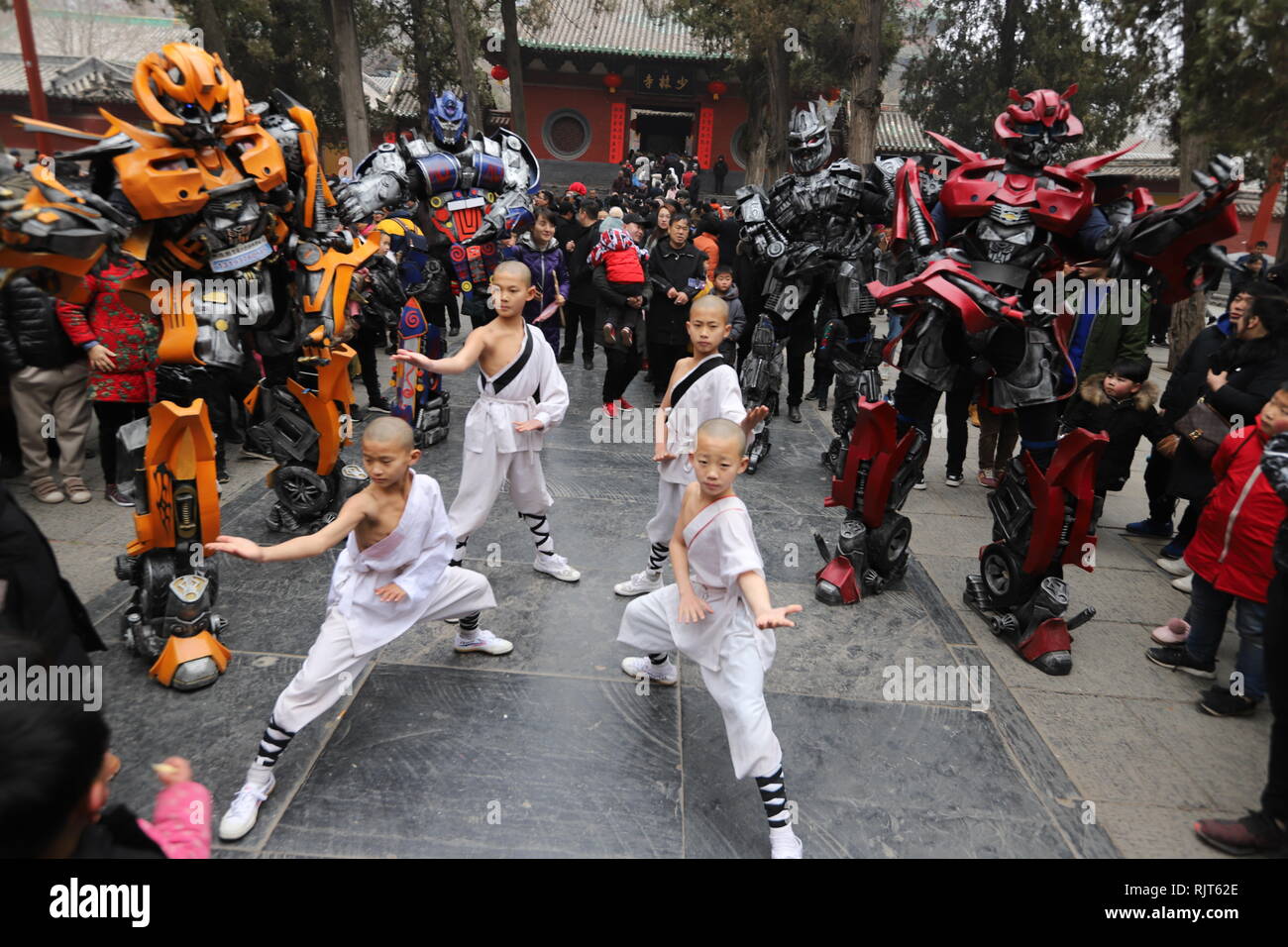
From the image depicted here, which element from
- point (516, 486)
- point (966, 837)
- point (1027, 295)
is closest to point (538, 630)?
point (516, 486)

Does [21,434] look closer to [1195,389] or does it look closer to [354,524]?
[354,524]

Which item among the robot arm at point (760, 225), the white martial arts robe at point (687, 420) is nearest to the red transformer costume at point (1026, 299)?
the white martial arts robe at point (687, 420)

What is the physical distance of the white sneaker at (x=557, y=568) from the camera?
15.5 ft

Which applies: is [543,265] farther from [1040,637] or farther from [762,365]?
[1040,637]

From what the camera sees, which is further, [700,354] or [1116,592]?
[1116,592]

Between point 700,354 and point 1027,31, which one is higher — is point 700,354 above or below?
below

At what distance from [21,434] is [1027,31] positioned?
19.2 m

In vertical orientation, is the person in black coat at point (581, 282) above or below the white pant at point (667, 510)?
above

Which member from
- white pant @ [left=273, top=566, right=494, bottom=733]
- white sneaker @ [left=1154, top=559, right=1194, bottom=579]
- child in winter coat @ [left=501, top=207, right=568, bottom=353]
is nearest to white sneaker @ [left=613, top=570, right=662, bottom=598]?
white pant @ [left=273, top=566, right=494, bottom=733]

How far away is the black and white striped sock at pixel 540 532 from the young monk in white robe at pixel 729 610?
167 centimetres

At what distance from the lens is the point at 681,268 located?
324 inches

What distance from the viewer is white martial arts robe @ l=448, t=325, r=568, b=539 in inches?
175

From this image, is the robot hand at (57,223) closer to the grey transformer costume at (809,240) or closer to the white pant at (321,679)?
the white pant at (321,679)

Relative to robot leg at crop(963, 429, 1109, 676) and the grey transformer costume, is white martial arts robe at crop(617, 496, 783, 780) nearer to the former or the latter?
robot leg at crop(963, 429, 1109, 676)
